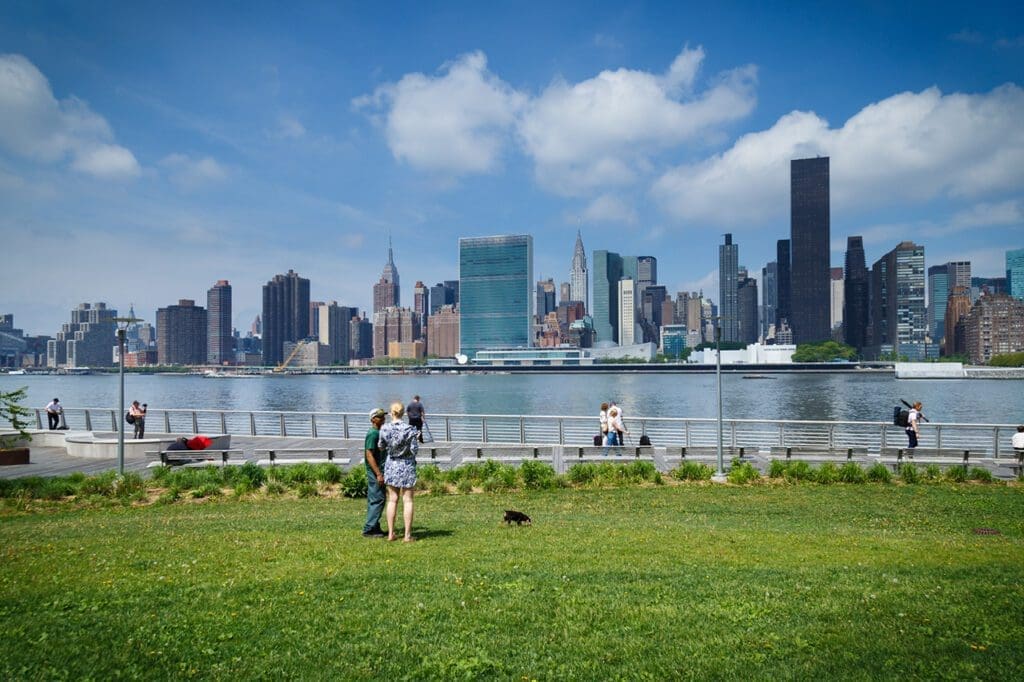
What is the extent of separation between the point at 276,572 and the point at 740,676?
15.5 ft

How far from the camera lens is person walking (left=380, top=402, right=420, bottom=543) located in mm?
8711

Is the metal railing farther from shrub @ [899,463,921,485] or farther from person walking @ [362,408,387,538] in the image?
person walking @ [362,408,387,538]

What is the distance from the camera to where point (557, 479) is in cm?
1561

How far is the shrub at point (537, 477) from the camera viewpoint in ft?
50.2

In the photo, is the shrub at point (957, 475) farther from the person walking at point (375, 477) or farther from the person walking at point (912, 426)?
the person walking at point (375, 477)

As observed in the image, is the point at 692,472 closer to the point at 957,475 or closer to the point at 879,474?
the point at 879,474

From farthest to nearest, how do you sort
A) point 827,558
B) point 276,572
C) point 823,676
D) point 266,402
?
point 266,402 < point 827,558 < point 276,572 < point 823,676

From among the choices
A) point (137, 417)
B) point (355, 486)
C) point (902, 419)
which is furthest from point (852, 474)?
point (137, 417)

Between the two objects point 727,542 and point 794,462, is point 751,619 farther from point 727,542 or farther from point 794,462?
point 794,462

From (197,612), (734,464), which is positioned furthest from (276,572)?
(734,464)

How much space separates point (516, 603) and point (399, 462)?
10.9ft

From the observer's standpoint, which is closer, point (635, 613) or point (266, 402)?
point (635, 613)

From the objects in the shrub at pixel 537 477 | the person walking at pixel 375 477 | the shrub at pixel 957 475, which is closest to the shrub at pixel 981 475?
the shrub at pixel 957 475

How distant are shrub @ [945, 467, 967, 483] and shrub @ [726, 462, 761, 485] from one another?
14.2 ft
